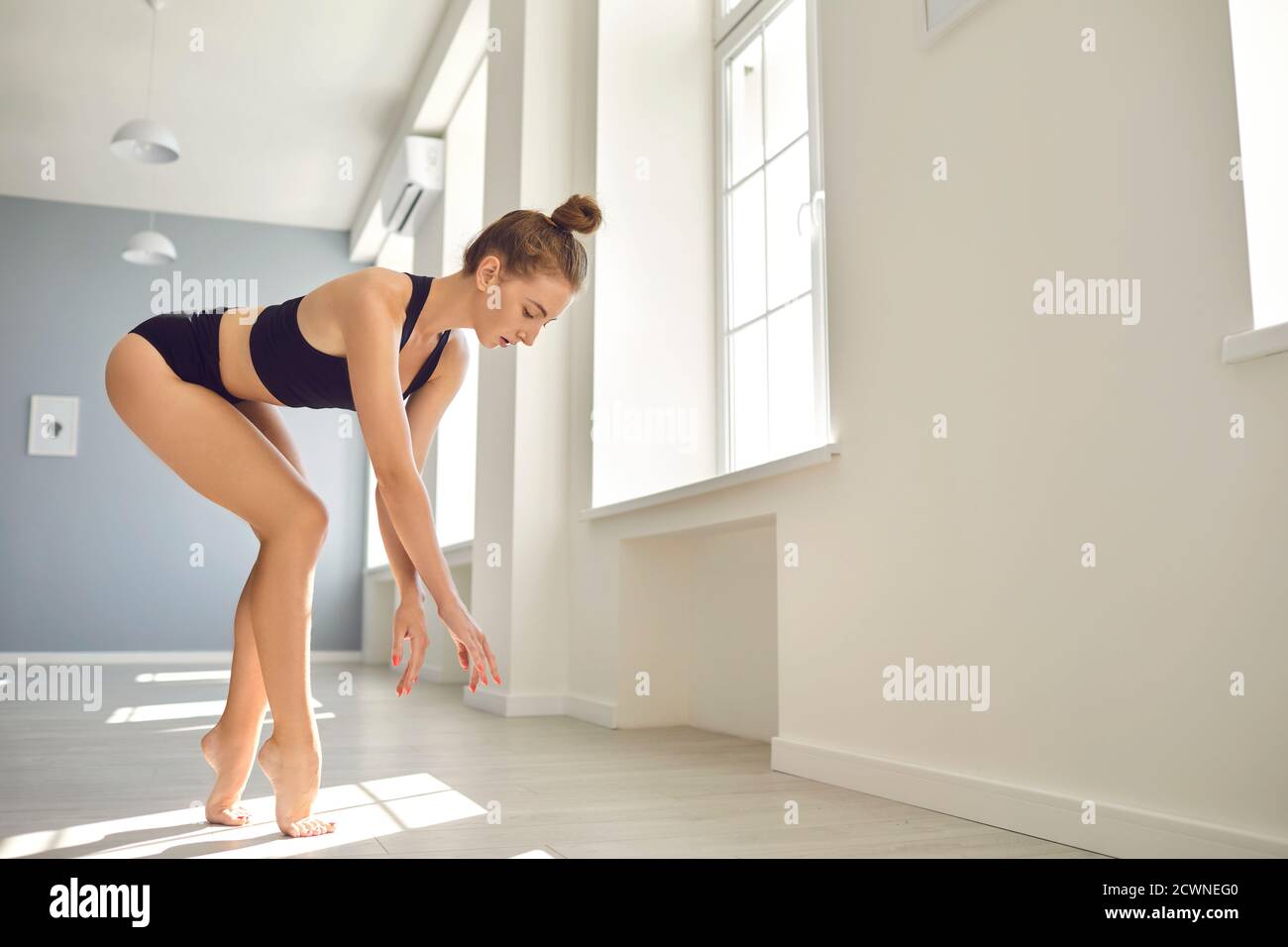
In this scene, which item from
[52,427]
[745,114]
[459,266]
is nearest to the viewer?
[745,114]

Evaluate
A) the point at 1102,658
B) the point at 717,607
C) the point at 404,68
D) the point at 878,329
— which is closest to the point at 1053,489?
the point at 1102,658

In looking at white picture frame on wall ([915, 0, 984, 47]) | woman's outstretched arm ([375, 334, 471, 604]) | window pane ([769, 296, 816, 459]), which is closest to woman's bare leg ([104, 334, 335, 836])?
woman's outstretched arm ([375, 334, 471, 604])

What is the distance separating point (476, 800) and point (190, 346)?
36.8 inches

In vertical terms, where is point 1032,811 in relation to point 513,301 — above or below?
below

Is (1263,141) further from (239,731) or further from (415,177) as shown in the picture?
(415,177)

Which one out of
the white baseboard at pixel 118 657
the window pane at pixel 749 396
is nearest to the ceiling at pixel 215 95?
the window pane at pixel 749 396

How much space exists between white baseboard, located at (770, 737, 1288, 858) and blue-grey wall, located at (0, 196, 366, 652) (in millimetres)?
5609

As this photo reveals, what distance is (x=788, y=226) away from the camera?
3.08m

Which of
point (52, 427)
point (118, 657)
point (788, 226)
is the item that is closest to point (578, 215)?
point (788, 226)

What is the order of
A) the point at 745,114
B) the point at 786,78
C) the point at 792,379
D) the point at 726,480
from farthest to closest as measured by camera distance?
1. the point at 745,114
2. the point at 786,78
3. the point at 792,379
4. the point at 726,480

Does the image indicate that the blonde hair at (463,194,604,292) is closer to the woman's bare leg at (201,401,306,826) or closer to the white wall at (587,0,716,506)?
the woman's bare leg at (201,401,306,826)

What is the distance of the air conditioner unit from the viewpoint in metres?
5.89
